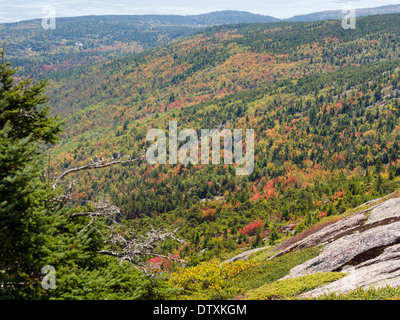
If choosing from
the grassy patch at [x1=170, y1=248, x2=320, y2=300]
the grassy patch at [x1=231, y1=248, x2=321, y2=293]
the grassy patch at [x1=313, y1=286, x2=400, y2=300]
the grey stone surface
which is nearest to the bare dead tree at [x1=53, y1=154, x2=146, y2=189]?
the grassy patch at [x1=313, y1=286, x2=400, y2=300]

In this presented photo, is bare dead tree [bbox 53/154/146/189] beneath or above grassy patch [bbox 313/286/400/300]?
above

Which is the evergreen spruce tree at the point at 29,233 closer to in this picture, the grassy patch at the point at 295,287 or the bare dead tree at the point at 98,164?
the bare dead tree at the point at 98,164

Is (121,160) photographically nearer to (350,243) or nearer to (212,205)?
(350,243)

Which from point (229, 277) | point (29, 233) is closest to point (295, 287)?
point (229, 277)

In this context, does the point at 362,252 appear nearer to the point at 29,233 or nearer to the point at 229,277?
the point at 229,277

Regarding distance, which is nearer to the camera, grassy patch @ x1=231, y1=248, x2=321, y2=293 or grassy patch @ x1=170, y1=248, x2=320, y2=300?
grassy patch @ x1=170, y1=248, x2=320, y2=300

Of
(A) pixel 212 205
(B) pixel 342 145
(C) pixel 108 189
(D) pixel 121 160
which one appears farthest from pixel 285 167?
(D) pixel 121 160

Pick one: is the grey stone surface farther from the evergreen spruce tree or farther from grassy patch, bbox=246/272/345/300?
the evergreen spruce tree

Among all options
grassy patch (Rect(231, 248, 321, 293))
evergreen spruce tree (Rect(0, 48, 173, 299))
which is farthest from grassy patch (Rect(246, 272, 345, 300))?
evergreen spruce tree (Rect(0, 48, 173, 299))

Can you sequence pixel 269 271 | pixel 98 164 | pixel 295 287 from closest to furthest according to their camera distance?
pixel 98 164, pixel 295 287, pixel 269 271

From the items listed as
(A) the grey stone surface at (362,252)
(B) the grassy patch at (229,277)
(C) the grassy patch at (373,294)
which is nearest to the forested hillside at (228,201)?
(B) the grassy patch at (229,277)

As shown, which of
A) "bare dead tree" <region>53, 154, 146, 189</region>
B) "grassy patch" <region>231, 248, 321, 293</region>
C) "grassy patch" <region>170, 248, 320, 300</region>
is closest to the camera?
"bare dead tree" <region>53, 154, 146, 189</region>

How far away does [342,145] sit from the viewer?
157 m

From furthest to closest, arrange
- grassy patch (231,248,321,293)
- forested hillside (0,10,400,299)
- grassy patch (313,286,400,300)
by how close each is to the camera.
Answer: grassy patch (231,248,321,293)
forested hillside (0,10,400,299)
grassy patch (313,286,400,300)
